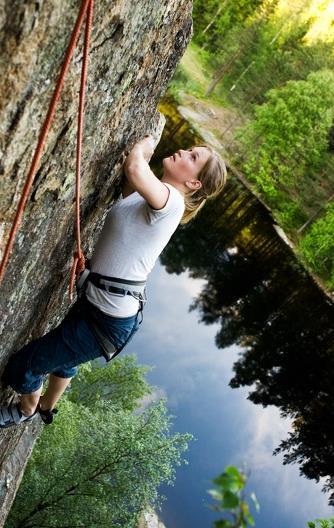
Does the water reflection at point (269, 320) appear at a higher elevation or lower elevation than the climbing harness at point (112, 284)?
lower

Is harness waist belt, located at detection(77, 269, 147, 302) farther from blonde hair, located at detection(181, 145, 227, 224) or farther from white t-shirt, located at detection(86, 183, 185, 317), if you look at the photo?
blonde hair, located at detection(181, 145, 227, 224)

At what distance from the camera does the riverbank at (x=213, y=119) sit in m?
47.1

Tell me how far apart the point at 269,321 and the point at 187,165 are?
33.1 meters

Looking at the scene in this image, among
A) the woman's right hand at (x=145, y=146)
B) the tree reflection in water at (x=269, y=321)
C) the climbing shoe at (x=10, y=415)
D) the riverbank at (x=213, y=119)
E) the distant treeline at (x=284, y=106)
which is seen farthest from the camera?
the riverbank at (x=213, y=119)

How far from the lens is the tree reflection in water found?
3225cm

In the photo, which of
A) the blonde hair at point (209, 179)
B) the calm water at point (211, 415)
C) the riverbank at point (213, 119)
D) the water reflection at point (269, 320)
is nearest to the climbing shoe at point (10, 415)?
the blonde hair at point (209, 179)

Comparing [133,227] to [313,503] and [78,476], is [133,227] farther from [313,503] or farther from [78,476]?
[313,503]

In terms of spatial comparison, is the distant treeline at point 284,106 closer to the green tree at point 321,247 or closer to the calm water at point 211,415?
the green tree at point 321,247

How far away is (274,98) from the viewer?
46438 mm

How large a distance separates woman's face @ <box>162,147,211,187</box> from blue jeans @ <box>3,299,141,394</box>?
1351 mm

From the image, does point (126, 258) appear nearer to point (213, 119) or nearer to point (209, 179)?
point (209, 179)

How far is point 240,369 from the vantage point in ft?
112

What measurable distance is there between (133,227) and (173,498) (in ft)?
82.2

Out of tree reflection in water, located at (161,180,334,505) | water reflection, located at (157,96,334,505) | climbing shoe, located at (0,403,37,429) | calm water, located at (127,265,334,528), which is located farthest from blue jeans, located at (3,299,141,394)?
water reflection, located at (157,96,334,505)
